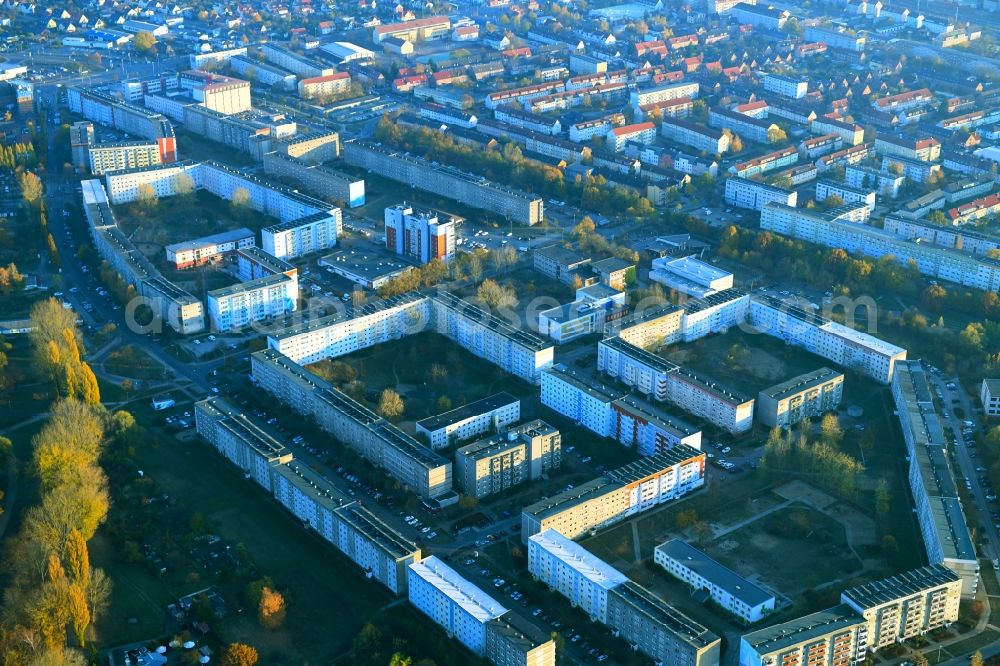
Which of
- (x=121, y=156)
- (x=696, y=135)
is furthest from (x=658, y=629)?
(x=121, y=156)

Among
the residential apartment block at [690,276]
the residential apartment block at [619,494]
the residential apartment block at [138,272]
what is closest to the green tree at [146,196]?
the residential apartment block at [138,272]

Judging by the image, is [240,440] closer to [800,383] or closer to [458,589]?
[458,589]

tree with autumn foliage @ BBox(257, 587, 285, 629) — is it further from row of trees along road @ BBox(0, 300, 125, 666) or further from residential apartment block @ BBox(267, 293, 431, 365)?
residential apartment block @ BBox(267, 293, 431, 365)

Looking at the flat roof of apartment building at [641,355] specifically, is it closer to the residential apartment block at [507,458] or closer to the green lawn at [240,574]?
the residential apartment block at [507,458]

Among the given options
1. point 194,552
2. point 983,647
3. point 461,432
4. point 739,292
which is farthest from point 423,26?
point 983,647

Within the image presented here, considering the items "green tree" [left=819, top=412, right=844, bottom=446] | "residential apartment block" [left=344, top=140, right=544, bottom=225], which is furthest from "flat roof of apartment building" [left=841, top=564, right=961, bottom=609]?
"residential apartment block" [left=344, top=140, right=544, bottom=225]
